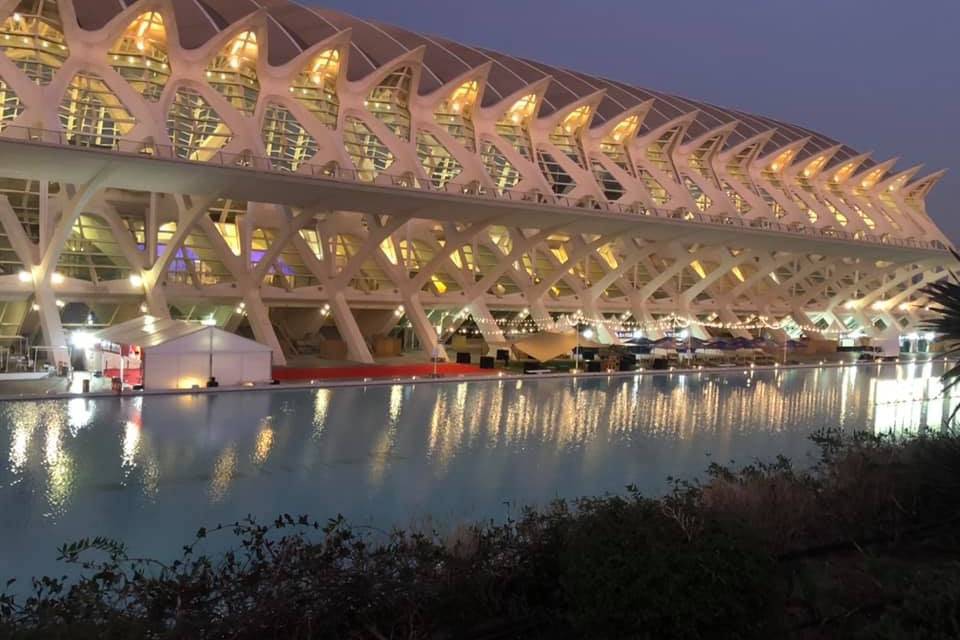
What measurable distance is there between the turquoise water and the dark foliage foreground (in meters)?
2.01

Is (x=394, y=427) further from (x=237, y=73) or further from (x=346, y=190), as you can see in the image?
(x=237, y=73)

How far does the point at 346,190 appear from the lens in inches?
841

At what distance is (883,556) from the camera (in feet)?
18.7

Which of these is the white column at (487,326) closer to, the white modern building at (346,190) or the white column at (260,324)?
the white modern building at (346,190)

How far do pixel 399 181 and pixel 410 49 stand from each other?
811cm

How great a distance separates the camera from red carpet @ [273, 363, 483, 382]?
66.5 ft

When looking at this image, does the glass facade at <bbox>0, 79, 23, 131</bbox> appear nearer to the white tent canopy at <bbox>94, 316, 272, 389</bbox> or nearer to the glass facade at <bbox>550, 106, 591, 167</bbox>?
the white tent canopy at <bbox>94, 316, 272, 389</bbox>

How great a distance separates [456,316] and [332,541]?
24.7 metres

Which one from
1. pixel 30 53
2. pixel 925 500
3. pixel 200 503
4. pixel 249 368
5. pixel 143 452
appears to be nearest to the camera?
pixel 925 500

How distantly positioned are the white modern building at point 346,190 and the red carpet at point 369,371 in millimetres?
1577

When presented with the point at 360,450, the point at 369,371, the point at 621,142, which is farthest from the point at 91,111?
the point at 621,142

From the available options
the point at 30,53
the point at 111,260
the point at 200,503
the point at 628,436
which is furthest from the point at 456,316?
the point at 200,503

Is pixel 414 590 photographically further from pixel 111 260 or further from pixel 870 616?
pixel 111 260

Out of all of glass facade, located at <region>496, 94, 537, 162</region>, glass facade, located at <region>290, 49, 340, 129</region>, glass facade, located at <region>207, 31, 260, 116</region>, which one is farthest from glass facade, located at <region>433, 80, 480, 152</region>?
glass facade, located at <region>207, 31, 260, 116</region>
